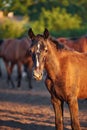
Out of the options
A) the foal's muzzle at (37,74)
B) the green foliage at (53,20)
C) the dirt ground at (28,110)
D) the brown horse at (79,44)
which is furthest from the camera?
the green foliage at (53,20)

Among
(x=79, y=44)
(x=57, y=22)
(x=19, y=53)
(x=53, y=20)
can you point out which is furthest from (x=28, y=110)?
(x=53, y=20)

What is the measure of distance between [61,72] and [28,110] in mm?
3733

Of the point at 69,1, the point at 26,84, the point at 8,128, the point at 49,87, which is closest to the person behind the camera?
the point at 49,87

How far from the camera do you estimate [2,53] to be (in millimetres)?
15281

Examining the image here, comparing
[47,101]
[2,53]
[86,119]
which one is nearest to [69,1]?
[2,53]

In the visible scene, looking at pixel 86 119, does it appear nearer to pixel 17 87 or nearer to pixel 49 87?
pixel 49 87

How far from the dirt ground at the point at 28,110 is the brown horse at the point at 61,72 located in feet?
4.50

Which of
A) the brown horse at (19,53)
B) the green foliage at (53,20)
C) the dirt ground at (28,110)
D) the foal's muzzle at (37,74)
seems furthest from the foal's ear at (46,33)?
the green foliage at (53,20)

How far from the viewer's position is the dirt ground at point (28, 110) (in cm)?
799

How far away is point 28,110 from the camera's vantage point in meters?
9.84

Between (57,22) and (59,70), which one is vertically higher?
(59,70)

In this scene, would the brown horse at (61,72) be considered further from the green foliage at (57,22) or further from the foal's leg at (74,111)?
the green foliage at (57,22)

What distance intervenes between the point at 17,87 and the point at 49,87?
8.00 metres

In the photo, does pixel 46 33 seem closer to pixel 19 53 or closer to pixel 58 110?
pixel 58 110
